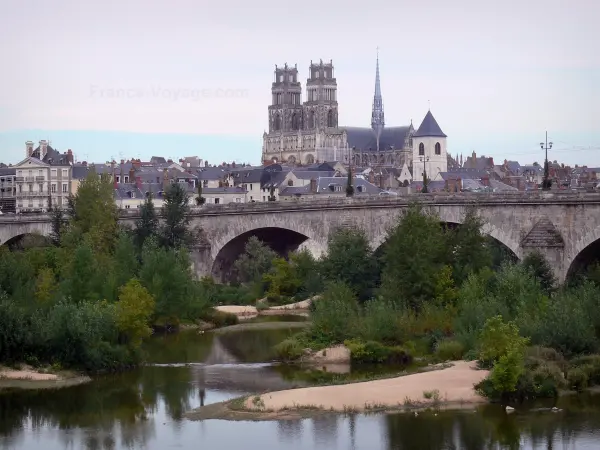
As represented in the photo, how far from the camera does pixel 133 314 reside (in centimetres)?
5231

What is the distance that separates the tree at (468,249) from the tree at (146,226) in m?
24.5

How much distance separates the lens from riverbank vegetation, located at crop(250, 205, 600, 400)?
4422 cm

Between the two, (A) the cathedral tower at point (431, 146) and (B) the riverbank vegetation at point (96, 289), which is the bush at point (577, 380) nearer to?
(B) the riverbank vegetation at point (96, 289)

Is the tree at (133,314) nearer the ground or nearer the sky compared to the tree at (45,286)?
nearer the ground

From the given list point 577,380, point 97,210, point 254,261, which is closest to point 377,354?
point 577,380

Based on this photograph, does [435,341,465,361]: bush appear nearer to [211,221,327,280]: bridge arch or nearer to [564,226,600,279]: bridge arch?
[564,226,600,279]: bridge arch

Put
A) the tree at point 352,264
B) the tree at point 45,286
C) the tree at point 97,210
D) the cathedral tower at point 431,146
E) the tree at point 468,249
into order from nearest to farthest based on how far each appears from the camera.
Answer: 1. the tree at point 45,286
2. the tree at point 468,249
3. the tree at point 352,264
4. the tree at point 97,210
5. the cathedral tower at point 431,146

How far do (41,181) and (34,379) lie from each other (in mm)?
69685

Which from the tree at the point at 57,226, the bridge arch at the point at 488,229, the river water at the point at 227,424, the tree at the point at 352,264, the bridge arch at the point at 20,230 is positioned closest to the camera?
the river water at the point at 227,424

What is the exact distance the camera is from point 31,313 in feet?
170

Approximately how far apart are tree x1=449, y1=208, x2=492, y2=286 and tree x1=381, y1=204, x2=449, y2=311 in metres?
0.54

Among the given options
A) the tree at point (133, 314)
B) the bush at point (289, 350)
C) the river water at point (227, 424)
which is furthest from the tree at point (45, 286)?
the bush at point (289, 350)

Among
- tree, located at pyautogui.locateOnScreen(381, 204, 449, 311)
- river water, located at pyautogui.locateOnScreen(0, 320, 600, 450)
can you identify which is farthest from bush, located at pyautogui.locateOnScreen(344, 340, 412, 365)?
tree, located at pyautogui.locateOnScreen(381, 204, 449, 311)

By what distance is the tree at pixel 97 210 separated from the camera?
80.1 meters
